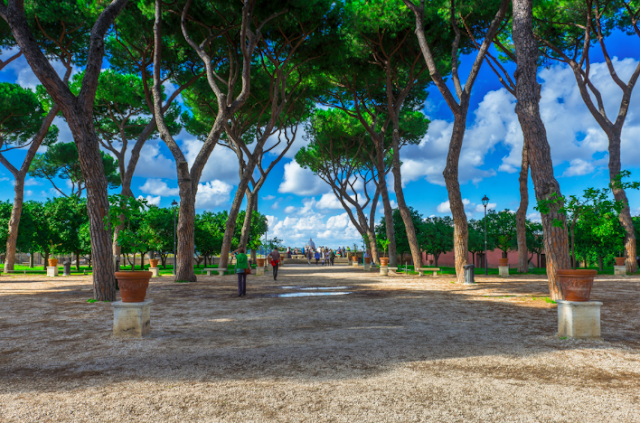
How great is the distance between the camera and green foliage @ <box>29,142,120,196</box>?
29266 mm

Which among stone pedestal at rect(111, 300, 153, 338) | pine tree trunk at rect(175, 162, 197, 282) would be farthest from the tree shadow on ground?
pine tree trunk at rect(175, 162, 197, 282)

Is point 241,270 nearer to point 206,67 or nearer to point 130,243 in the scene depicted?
point 130,243

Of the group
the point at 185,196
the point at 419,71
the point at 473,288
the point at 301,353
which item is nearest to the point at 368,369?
the point at 301,353

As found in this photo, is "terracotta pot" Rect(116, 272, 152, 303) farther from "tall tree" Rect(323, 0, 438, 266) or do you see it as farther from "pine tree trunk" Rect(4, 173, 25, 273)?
"pine tree trunk" Rect(4, 173, 25, 273)

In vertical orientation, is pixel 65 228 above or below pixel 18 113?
below

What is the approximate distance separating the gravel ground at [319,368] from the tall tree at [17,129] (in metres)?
15.3

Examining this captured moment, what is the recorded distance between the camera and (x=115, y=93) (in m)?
20.5

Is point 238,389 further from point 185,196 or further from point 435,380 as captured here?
point 185,196

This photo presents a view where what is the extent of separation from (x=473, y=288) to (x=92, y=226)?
1028 centimetres

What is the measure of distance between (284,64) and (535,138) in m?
10.4

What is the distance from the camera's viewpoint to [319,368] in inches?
160

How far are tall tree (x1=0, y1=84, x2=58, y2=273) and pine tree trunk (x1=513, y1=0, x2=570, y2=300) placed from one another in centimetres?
1876

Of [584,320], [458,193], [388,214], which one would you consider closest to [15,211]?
[388,214]

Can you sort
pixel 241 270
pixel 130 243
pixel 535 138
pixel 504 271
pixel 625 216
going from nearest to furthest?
pixel 130 243, pixel 535 138, pixel 241 270, pixel 504 271, pixel 625 216
